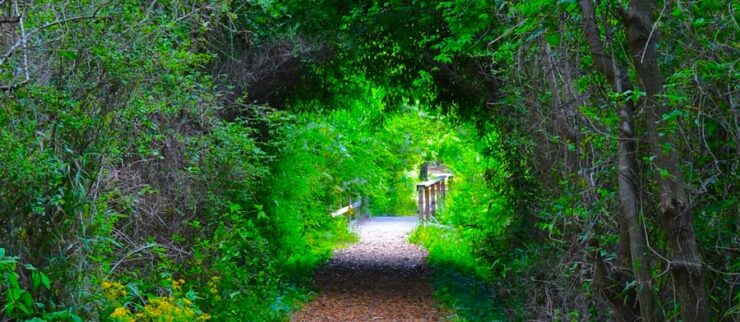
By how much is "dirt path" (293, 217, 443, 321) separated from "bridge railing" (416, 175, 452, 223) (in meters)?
2.83

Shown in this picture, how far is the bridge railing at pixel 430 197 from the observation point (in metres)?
23.2

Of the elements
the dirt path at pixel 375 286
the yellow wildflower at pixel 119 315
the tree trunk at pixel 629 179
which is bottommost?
the dirt path at pixel 375 286

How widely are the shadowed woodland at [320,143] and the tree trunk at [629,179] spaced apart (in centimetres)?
1

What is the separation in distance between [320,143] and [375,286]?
2371 millimetres

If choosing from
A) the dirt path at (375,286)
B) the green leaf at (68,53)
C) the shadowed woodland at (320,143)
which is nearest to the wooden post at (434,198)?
the dirt path at (375,286)

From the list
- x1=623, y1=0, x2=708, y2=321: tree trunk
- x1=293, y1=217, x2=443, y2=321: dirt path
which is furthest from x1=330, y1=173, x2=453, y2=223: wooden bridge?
x1=623, y1=0, x2=708, y2=321: tree trunk

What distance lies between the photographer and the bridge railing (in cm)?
2320

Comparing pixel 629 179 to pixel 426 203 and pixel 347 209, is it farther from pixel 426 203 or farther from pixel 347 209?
pixel 347 209

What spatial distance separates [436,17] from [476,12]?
1.84m

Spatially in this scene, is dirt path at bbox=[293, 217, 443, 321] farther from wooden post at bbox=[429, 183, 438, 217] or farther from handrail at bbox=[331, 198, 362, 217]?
wooden post at bbox=[429, 183, 438, 217]

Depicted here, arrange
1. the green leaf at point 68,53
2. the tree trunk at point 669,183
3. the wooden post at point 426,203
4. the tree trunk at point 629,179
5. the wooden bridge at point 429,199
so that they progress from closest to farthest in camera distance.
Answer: the tree trunk at point 669,183 < the tree trunk at point 629,179 < the green leaf at point 68,53 < the wooden post at point 426,203 < the wooden bridge at point 429,199

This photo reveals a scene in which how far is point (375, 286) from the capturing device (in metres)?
12.9

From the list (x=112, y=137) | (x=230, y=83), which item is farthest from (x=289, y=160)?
(x=112, y=137)

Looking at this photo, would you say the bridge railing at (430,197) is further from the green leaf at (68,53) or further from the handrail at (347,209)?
the green leaf at (68,53)
